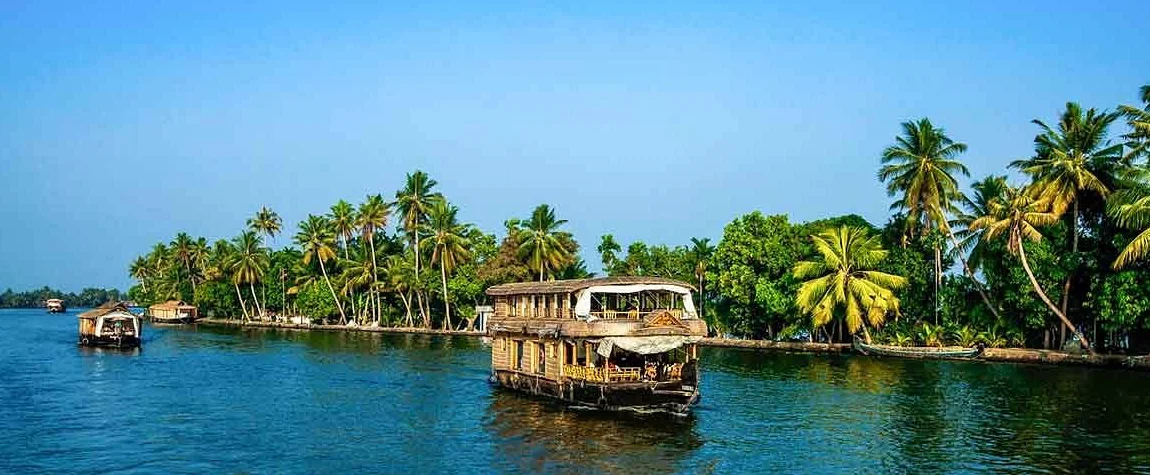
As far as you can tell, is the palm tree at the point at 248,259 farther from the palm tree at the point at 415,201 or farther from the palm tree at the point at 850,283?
the palm tree at the point at 850,283

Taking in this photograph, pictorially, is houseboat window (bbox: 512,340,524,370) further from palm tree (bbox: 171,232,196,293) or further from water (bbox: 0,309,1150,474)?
palm tree (bbox: 171,232,196,293)

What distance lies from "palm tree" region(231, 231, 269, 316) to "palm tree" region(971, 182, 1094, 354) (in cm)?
7815

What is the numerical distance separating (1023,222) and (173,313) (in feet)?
315

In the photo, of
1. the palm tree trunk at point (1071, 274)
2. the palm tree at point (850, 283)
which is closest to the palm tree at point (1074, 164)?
the palm tree trunk at point (1071, 274)

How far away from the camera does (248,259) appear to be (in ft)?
336

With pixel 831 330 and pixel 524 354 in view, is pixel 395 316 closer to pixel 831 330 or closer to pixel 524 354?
pixel 831 330

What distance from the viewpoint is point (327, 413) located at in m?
33.1

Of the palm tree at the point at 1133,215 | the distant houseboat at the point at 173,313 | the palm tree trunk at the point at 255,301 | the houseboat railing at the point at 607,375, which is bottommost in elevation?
the houseboat railing at the point at 607,375

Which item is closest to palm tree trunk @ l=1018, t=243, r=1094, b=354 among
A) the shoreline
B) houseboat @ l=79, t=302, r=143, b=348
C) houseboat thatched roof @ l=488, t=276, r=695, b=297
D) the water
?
the shoreline

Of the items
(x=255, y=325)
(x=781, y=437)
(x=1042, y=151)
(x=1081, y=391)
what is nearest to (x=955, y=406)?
(x=1081, y=391)

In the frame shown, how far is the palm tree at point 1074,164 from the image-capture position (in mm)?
46188

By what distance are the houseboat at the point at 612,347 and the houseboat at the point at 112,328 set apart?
125ft

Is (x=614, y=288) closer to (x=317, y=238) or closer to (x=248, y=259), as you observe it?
(x=317, y=238)

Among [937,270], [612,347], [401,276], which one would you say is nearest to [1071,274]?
[937,270]
